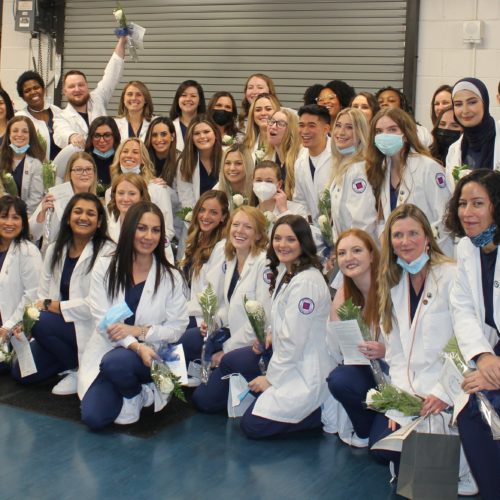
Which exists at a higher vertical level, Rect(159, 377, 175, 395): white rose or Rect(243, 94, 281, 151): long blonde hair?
Rect(243, 94, 281, 151): long blonde hair

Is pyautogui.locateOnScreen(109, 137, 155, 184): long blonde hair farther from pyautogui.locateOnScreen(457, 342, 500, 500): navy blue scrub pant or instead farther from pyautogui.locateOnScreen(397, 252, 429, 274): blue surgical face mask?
pyautogui.locateOnScreen(457, 342, 500, 500): navy blue scrub pant

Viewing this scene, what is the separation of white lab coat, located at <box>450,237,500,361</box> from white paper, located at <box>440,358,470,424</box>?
9 centimetres

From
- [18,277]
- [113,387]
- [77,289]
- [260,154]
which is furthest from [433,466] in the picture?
[18,277]

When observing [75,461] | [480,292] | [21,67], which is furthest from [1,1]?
[480,292]

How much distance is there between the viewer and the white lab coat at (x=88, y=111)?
262 inches

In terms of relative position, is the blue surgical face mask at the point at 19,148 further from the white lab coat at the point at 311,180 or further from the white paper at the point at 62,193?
the white lab coat at the point at 311,180

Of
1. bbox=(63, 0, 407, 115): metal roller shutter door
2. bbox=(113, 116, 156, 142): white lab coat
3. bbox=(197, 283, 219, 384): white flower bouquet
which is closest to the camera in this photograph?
bbox=(197, 283, 219, 384): white flower bouquet

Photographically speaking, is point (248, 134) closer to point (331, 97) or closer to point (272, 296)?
point (331, 97)

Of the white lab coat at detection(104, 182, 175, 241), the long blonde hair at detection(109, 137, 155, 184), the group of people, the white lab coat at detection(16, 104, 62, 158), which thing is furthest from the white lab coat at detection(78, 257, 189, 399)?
the white lab coat at detection(16, 104, 62, 158)

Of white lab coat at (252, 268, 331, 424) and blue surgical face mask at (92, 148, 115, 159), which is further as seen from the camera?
blue surgical face mask at (92, 148, 115, 159)

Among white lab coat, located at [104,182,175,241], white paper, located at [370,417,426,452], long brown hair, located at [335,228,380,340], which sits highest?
white lab coat, located at [104,182,175,241]

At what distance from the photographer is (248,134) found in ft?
20.7

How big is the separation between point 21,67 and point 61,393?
19.2ft

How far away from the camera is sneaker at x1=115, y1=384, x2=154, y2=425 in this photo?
4.51m
